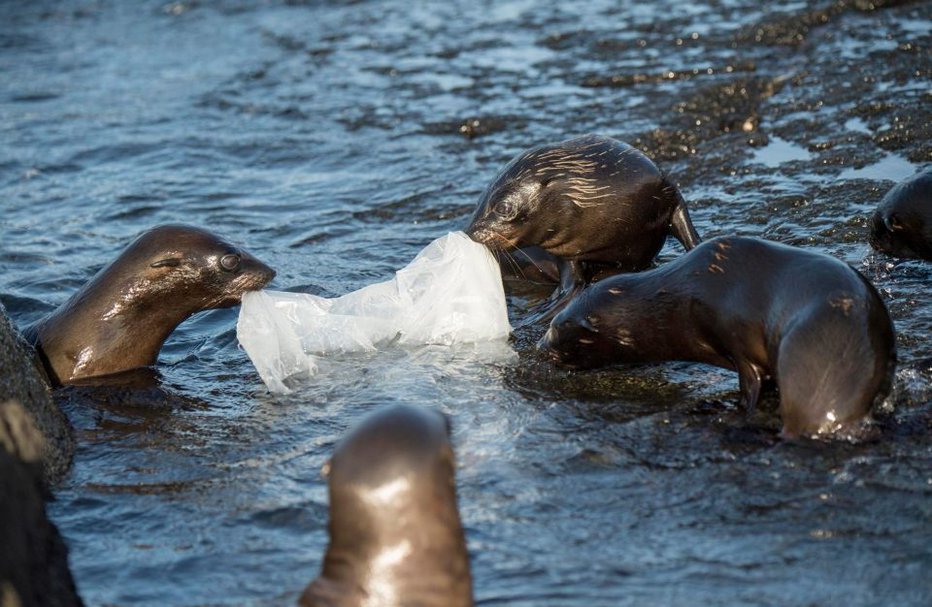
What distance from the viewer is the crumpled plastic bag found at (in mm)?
7215

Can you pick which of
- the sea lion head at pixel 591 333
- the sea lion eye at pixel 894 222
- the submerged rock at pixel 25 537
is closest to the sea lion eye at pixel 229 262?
the sea lion head at pixel 591 333

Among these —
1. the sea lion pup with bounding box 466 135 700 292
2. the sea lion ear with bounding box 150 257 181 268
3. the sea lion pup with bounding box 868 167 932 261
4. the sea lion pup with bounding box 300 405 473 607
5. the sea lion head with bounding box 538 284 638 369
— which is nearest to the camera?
the sea lion pup with bounding box 300 405 473 607

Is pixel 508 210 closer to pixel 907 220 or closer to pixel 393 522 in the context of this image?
pixel 907 220

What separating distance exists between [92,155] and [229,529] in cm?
806

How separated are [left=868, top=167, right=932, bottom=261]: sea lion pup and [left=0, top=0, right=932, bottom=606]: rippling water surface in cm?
12

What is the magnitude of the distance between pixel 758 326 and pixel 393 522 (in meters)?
2.36

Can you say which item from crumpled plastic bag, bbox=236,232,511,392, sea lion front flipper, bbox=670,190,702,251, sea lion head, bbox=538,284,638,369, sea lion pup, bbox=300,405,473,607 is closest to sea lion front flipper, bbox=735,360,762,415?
sea lion head, bbox=538,284,638,369

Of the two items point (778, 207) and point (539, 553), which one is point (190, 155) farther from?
point (539, 553)

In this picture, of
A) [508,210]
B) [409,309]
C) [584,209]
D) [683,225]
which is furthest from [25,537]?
[683,225]

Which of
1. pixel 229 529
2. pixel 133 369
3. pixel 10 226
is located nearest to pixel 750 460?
pixel 229 529

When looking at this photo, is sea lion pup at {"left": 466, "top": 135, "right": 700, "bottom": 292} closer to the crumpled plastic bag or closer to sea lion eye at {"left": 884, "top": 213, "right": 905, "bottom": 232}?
the crumpled plastic bag

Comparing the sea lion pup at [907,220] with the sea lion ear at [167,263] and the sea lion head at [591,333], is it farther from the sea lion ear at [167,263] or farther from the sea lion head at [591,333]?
the sea lion ear at [167,263]

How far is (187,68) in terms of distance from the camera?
1587 centimetres

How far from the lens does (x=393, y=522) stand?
13.2 feet
